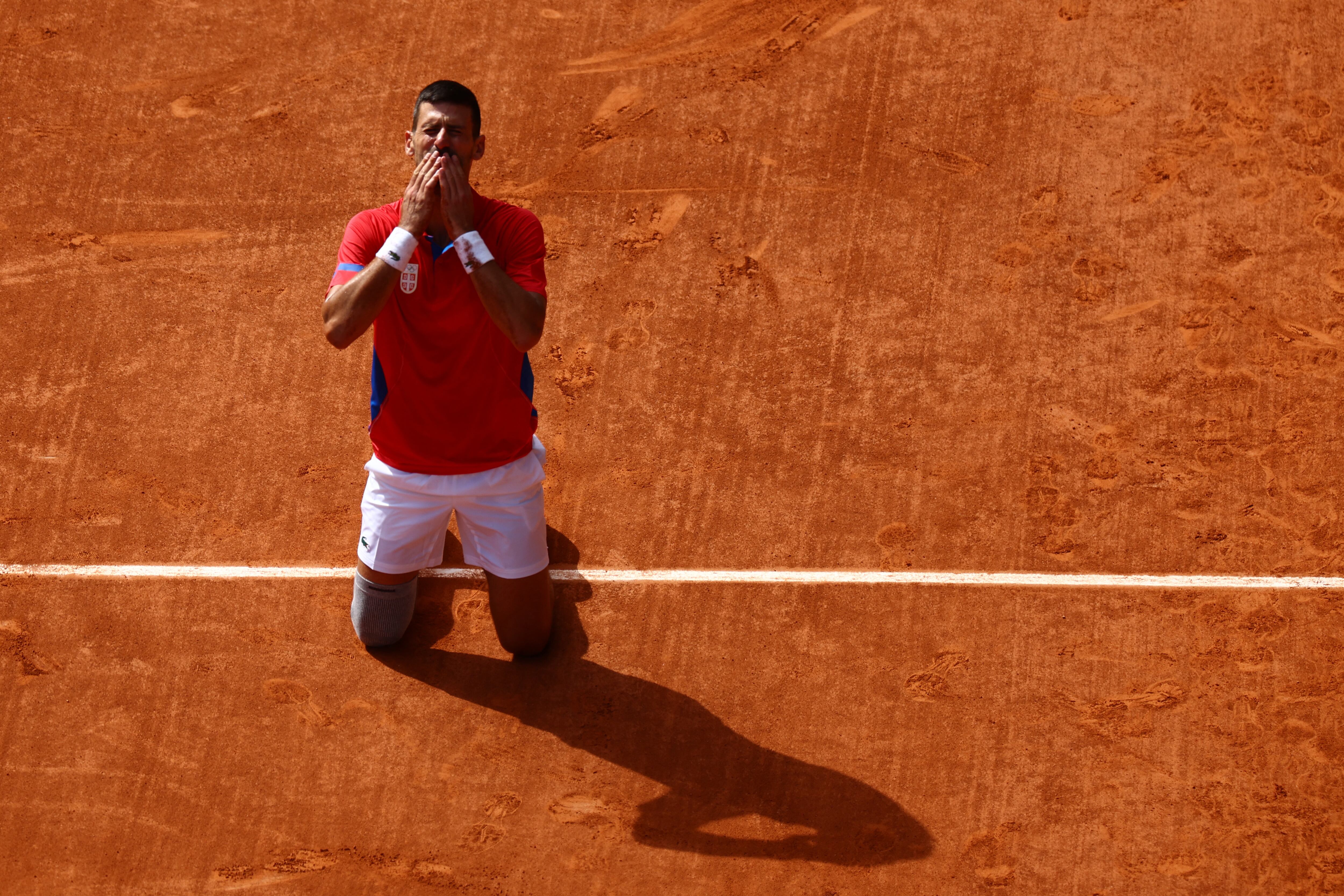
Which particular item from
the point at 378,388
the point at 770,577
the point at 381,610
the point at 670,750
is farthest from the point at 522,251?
the point at 670,750

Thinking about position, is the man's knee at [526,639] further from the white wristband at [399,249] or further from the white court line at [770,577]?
the white wristband at [399,249]

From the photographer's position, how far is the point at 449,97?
4.80 meters

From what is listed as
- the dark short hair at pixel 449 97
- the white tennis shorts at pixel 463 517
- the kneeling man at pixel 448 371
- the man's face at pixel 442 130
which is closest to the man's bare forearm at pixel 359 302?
the kneeling man at pixel 448 371

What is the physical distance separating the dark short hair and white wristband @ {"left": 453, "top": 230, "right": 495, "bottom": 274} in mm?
463

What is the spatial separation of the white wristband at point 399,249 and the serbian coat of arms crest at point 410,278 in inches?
7.2

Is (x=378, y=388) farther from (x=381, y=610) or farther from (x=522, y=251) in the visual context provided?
(x=381, y=610)

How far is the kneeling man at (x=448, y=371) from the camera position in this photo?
475 cm

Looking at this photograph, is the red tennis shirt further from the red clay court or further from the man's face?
the red clay court

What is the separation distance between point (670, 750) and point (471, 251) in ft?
7.92

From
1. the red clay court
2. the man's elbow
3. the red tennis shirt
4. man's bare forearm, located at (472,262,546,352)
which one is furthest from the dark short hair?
the red clay court

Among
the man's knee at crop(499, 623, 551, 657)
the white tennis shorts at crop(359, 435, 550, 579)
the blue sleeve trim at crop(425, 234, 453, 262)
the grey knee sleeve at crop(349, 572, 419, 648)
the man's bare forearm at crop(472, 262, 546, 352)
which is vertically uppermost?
the blue sleeve trim at crop(425, 234, 453, 262)

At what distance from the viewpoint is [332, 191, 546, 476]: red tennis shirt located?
4953mm

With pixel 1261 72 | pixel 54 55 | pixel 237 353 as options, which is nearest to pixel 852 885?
pixel 237 353

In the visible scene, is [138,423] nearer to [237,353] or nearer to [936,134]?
[237,353]
